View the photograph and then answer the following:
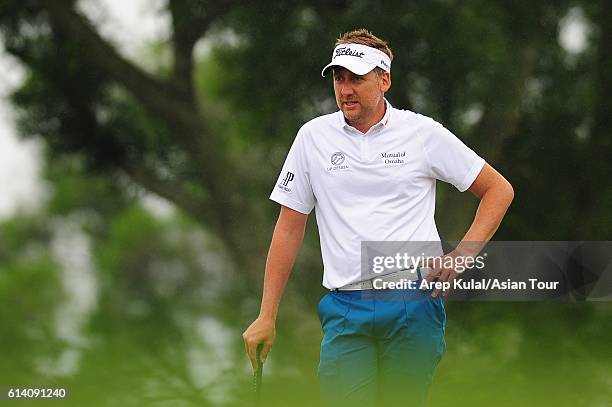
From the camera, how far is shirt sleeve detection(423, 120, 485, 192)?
346 centimetres

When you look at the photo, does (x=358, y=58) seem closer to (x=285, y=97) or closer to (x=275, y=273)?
(x=275, y=273)

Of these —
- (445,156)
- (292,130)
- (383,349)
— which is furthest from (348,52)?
(292,130)

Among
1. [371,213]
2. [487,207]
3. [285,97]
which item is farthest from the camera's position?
[285,97]

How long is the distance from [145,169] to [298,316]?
2.27m

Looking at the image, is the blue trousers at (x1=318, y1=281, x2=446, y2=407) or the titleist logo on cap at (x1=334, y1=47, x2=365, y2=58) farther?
the titleist logo on cap at (x1=334, y1=47, x2=365, y2=58)

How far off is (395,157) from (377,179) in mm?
91

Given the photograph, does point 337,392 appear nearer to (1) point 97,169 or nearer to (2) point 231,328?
(1) point 97,169

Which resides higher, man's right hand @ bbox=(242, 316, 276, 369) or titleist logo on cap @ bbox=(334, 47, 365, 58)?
titleist logo on cap @ bbox=(334, 47, 365, 58)

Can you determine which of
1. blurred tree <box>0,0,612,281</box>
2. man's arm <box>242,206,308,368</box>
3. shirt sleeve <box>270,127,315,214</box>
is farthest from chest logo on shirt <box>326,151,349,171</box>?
blurred tree <box>0,0,612,281</box>

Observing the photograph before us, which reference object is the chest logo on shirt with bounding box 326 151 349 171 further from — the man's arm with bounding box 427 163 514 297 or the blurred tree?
the blurred tree

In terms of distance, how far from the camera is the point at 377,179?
11.2 ft

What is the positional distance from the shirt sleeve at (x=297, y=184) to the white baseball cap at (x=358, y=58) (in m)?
0.28

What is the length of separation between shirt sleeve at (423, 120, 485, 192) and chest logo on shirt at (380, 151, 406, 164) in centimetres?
8

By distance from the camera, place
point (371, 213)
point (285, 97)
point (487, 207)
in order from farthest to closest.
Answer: point (285, 97) < point (487, 207) < point (371, 213)
